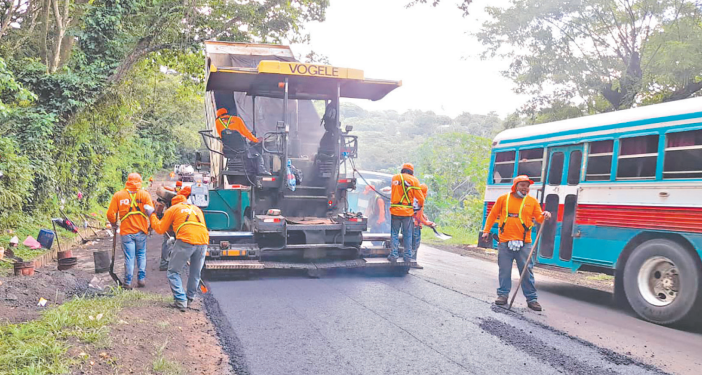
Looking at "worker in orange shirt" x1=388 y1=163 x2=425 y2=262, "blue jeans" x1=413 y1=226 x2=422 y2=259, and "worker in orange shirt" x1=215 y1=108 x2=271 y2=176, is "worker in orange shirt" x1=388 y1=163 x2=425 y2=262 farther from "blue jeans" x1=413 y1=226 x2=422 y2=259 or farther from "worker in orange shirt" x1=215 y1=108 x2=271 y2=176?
"worker in orange shirt" x1=215 y1=108 x2=271 y2=176

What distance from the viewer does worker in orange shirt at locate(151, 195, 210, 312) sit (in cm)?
625

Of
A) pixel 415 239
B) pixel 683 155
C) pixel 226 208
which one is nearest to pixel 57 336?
pixel 226 208

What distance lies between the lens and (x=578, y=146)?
8070 millimetres

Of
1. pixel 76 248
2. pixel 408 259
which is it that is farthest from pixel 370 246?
pixel 76 248

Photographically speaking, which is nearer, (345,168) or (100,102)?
(345,168)

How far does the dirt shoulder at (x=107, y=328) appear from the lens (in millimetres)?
4160

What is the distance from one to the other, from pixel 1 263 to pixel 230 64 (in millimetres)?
5307

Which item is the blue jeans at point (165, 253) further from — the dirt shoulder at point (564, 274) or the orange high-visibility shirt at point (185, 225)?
the dirt shoulder at point (564, 274)

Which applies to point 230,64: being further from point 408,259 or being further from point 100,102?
point 408,259

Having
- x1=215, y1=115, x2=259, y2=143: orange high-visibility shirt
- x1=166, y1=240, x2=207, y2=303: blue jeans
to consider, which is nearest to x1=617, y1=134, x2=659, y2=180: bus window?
x1=215, y1=115, x2=259, y2=143: orange high-visibility shirt

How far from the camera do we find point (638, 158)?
7.04 metres

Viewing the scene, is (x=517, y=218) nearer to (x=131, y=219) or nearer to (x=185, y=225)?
(x=185, y=225)

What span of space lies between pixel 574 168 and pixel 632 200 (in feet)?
4.08

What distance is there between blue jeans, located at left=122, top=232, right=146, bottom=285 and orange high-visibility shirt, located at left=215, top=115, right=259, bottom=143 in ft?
6.95
